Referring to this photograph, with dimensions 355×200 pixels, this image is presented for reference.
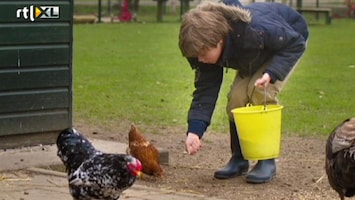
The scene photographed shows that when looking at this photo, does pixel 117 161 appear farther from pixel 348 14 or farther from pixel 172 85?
pixel 348 14

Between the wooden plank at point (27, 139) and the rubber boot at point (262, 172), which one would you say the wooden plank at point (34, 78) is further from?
the rubber boot at point (262, 172)

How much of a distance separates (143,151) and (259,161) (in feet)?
3.20

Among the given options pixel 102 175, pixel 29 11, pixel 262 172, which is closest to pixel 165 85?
pixel 29 11

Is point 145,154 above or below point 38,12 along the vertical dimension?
below

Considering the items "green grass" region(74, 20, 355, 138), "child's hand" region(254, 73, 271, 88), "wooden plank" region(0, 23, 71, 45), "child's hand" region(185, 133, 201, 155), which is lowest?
"green grass" region(74, 20, 355, 138)

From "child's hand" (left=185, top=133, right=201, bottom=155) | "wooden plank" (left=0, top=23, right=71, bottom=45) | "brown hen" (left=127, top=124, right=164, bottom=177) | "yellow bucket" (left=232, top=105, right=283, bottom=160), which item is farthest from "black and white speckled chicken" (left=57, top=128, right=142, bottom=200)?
"wooden plank" (left=0, top=23, right=71, bottom=45)

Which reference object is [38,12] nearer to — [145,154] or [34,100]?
[34,100]

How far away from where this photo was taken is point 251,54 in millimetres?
7066

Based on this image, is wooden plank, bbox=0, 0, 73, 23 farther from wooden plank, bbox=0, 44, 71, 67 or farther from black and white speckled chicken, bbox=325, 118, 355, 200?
black and white speckled chicken, bbox=325, 118, 355, 200

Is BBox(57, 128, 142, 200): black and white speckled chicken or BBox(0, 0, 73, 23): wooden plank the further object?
BBox(0, 0, 73, 23): wooden plank

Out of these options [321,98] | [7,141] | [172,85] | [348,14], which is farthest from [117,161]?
[348,14]

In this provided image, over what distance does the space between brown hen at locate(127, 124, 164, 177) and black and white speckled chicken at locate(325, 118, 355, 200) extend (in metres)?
1.85

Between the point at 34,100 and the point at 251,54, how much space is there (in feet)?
7.22

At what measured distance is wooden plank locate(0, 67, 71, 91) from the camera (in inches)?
320
